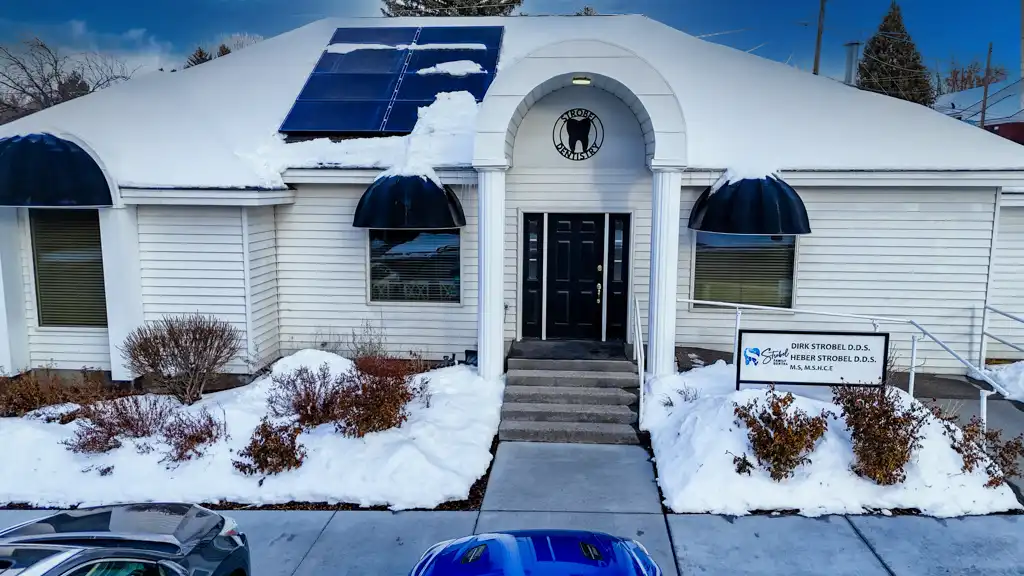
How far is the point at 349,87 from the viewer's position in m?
12.3

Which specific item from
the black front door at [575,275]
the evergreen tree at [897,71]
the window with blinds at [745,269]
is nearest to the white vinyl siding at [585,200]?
the black front door at [575,275]

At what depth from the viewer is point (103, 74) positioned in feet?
96.4

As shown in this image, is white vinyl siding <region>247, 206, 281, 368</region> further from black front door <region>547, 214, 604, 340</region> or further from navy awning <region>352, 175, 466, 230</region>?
black front door <region>547, 214, 604, 340</region>

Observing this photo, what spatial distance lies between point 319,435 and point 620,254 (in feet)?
18.1

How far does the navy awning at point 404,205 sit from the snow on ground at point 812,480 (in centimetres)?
461

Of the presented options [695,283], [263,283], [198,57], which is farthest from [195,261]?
[198,57]

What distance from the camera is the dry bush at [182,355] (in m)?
9.31

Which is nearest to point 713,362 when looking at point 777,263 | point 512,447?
point 777,263

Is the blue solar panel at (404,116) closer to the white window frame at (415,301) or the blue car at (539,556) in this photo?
the white window frame at (415,301)

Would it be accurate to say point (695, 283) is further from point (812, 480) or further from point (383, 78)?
point (383, 78)

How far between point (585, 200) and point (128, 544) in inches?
318

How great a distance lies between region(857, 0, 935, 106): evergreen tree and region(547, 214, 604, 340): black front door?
3250cm

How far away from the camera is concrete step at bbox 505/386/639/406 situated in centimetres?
910

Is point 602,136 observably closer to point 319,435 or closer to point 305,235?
point 305,235
